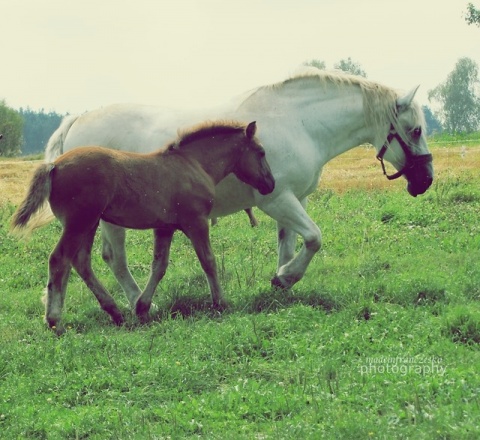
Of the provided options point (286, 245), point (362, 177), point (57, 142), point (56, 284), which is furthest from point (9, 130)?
point (56, 284)

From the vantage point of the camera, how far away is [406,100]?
8.85m

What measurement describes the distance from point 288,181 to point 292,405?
3648mm

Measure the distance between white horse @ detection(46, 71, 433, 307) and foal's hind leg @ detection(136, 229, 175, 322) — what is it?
0.75m

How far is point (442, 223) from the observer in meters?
11.9

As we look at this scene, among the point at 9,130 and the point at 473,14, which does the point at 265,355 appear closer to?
the point at 473,14

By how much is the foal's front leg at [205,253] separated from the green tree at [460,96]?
10729 cm

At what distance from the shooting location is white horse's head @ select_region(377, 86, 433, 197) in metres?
8.94

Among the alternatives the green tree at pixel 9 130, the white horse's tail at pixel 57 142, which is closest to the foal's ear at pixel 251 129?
the white horse's tail at pixel 57 142

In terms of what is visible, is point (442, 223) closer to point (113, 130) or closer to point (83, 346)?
point (113, 130)

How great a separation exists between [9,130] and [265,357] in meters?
A: 95.5

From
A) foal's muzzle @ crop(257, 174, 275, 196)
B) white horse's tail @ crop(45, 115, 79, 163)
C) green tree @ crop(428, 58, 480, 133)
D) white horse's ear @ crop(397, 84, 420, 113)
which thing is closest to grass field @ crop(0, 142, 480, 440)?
foal's muzzle @ crop(257, 174, 275, 196)

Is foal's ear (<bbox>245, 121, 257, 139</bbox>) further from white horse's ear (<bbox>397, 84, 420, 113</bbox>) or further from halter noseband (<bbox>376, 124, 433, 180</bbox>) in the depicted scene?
white horse's ear (<bbox>397, 84, 420, 113</bbox>)

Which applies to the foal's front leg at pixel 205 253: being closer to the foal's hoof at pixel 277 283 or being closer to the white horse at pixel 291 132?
the foal's hoof at pixel 277 283

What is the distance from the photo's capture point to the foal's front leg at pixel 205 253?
7805mm
